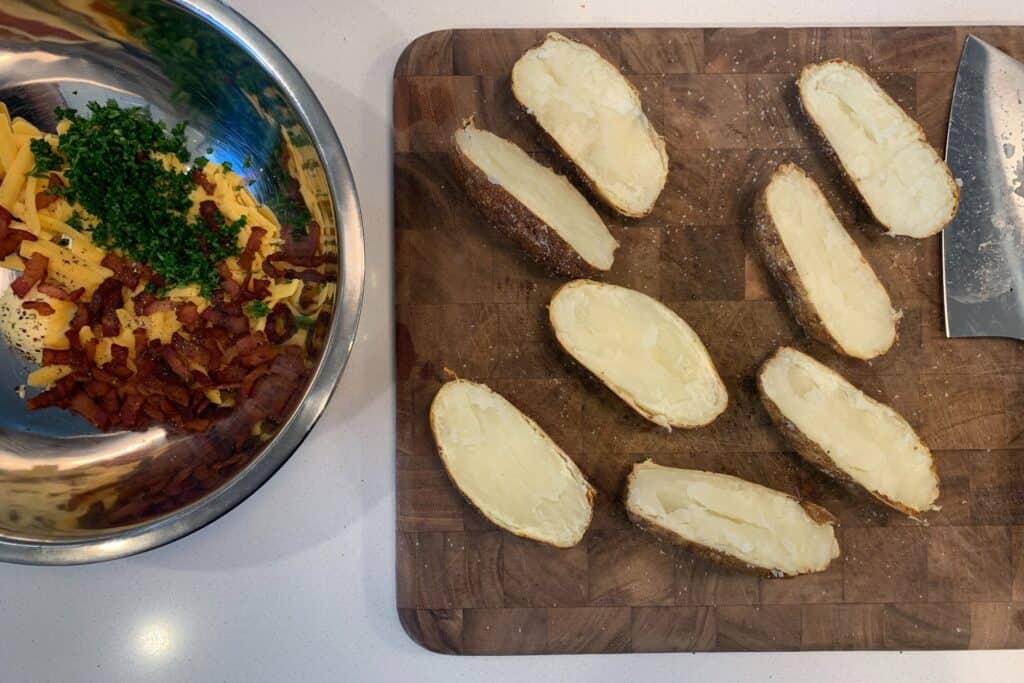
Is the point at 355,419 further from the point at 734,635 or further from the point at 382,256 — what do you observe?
the point at 734,635

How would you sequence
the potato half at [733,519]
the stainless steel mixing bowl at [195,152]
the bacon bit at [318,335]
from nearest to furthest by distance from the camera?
the stainless steel mixing bowl at [195,152], the bacon bit at [318,335], the potato half at [733,519]

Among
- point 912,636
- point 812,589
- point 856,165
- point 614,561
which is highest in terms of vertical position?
point 856,165

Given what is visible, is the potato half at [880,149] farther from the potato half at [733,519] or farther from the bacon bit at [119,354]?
the bacon bit at [119,354]

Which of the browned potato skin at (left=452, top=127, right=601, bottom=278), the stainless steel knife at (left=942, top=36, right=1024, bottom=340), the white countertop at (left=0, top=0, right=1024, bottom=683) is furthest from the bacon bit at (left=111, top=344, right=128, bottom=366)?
the stainless steel knife at (left=942, top=36, right=1024, bottom=340)

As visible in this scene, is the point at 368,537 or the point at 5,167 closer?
the point at 5,167

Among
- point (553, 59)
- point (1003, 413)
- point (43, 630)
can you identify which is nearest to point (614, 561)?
point (1003, 413)

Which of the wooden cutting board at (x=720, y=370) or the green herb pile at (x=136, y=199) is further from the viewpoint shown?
the wooden cutting board at (x=720, y=370)

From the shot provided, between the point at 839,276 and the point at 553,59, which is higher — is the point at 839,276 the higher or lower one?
the lower one

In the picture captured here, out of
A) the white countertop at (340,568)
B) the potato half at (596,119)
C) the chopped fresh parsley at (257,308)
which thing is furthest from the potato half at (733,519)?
the chopped fresh parsley at (257,308)
